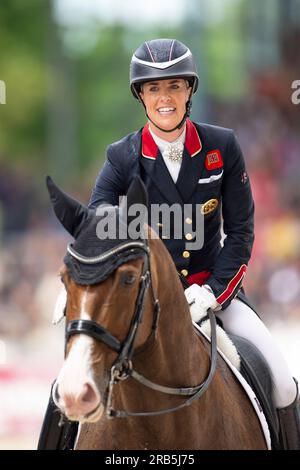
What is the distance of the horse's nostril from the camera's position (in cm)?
460

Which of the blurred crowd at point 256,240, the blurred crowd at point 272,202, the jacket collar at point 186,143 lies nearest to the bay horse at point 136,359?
the jacket collar at point 186,143

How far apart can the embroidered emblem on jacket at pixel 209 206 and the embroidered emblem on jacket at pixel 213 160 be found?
0.20 metres

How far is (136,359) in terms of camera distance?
5309 millimetres

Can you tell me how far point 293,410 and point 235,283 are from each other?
950 millimetres

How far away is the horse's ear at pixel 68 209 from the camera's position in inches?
199

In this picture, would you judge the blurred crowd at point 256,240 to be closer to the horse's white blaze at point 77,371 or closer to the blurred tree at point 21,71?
the horse's white blaze at point 77,371

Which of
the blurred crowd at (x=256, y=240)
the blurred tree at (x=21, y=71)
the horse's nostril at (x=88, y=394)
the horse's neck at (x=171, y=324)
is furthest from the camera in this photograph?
the blurred tree at (x=21, y=71)

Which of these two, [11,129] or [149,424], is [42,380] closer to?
[149,424]

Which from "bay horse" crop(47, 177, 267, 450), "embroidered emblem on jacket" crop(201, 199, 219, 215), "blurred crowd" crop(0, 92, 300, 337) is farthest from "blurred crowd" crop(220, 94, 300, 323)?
"bay horse" crop(47, 177, 267, 450)

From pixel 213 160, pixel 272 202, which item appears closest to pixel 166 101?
pixel 213 160

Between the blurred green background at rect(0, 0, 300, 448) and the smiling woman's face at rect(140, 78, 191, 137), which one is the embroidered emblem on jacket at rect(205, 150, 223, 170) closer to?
the smiling woman's face at rect(140, 78, 191, 137)

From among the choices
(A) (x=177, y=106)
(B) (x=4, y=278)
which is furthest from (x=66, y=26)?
(A) (x=177, y=106)

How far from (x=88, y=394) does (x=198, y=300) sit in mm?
1498

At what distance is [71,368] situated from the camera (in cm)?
464
